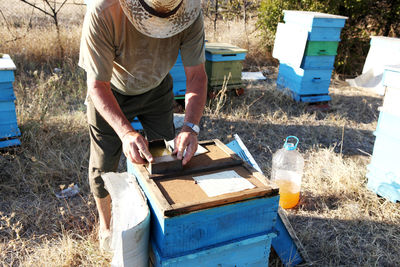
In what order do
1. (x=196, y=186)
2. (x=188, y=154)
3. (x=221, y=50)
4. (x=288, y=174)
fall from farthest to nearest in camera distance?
(x=221, y=50), (x=288, y=174), (x=188, y=154), (x=196, y=186)

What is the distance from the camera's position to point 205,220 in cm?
144

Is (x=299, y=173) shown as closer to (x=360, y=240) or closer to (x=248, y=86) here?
(x=360, y=240)

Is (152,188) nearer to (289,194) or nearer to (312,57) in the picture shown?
(289,194)

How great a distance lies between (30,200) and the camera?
9.54 ft

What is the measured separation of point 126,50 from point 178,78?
8.33ft

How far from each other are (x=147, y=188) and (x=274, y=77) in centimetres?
545

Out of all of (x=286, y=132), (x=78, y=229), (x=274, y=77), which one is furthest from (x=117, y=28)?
(x=274, y=77)

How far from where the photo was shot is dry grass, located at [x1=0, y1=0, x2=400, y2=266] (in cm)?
242

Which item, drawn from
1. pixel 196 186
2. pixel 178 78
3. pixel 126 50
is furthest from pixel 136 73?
pixel 178 78

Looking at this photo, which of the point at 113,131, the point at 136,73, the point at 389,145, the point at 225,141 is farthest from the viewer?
the point at 225,141

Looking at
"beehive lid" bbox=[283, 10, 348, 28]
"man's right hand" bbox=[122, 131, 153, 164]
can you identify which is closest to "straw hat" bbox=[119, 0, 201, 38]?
"man's right hand" bbox=[122, 131, 153, 164]

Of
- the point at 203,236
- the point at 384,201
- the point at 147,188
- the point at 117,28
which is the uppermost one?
the point at 117,28

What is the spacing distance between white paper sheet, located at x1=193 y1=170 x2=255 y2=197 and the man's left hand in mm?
120

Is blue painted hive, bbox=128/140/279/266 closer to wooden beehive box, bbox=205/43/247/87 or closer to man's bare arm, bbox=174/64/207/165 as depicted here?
man's bare arm, bbox=174/64/207/165
